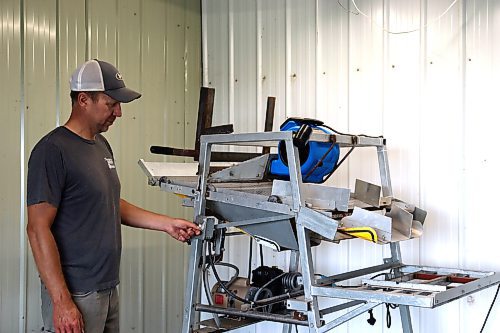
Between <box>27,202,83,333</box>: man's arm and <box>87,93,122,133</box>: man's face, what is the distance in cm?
38

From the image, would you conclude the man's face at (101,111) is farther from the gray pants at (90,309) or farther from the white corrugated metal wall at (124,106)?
the white corrugated metal wall at (124,106)

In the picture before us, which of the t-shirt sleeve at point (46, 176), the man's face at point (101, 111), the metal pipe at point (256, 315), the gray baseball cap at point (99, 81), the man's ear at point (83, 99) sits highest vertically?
the gray baseball cap at point (99, 81)

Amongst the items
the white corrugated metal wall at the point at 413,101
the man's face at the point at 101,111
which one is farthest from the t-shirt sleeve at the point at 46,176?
the white corrugated metal wall at the point at 413,101

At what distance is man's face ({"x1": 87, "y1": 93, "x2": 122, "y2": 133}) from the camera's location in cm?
220

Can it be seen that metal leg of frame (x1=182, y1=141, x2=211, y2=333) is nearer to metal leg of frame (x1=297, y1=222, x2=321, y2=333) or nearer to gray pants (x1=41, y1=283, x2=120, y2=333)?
gray pants (x1=41, y1=283, x2=120, y2=333)

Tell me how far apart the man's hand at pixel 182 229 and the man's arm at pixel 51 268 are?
0.55 metres

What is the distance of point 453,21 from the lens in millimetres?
3059

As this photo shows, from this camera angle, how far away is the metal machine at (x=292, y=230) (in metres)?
2.07

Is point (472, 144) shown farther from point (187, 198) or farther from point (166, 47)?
point (166, 47)

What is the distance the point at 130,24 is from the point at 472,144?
1975mm

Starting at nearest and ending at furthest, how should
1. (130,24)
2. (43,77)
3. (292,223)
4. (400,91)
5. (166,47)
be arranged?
(292,223)
(43,77)
(400,91)
(130,24)
(166,47)

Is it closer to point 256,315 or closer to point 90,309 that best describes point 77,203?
point 90,309

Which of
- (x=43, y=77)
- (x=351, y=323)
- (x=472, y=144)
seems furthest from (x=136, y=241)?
(x=472, y=144)

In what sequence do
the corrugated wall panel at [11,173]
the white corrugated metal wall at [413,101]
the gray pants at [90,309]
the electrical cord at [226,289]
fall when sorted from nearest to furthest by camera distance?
the gray pants at [90,309], the electrical cord at [226,289], the corrugated wall panel at [11,173], the white corrugated metal wall at [413,101]
